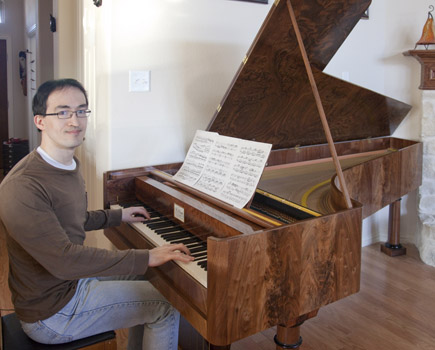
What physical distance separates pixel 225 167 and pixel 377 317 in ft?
4.96

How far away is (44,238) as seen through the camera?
1483mm

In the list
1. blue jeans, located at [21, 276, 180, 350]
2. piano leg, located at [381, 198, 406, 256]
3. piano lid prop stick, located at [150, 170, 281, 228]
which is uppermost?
piano lid prop stick, located at [150, 170, 281, 228]

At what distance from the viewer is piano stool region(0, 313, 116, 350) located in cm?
157

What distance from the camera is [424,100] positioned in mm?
3693

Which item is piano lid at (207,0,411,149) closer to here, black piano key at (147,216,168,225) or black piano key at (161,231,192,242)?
black piano key at (147,216,168,225)

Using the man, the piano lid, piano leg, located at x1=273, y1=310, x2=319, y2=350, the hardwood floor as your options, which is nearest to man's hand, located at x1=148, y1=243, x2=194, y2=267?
the man

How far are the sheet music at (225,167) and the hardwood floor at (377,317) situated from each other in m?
0.99

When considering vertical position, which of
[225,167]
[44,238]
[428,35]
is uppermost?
[428,35]

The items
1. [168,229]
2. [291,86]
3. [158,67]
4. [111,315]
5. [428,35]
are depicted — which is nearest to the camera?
→ [111,315]

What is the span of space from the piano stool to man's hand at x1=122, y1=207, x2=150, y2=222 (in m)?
0.55

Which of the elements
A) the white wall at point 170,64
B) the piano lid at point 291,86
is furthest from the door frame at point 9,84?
the piano lid at point 291,86

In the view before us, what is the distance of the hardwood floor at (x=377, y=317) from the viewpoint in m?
2.53

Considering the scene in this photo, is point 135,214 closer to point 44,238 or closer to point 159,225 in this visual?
point 159,225

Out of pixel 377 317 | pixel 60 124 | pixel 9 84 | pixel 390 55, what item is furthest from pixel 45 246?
pixel 9 84
